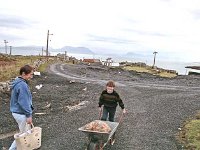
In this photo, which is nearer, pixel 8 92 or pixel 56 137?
pixel 56 137

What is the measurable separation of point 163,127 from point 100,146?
240 inches

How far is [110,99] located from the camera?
12.5 metres

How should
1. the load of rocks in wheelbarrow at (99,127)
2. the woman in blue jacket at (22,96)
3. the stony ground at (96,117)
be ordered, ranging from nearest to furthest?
the woman in blue jacket at (22,96), the load of rocks in wheelbarrow at (99,127), the stony ground at (96,117)

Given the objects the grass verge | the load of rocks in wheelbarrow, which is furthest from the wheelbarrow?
the grass verge

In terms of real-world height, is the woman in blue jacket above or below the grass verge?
above

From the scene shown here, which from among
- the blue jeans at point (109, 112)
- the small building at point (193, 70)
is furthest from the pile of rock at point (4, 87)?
the small building at point (193, 70)

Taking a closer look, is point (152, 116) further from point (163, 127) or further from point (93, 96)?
point (93, 96)

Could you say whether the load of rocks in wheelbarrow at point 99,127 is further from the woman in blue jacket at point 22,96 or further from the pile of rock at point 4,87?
the pile of rock at point 4,87

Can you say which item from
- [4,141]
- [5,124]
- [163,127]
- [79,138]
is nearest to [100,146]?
[79,138]

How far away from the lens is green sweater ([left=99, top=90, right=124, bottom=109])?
12.4 m

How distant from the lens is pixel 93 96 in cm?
2531

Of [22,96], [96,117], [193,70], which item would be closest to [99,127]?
[22,96]

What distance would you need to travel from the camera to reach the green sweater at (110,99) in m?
12.4

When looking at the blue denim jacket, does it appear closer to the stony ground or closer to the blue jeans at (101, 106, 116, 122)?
the stony ground
